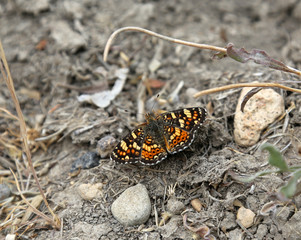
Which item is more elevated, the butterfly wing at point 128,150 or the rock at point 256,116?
the rock at point 256,116

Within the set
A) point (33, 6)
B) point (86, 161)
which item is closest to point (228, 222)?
point (86, 161)

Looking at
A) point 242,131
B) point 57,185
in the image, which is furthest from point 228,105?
point 57,185

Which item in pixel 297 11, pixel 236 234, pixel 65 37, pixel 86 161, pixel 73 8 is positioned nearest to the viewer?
pixel 236 234

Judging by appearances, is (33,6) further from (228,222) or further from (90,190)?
(228,222)

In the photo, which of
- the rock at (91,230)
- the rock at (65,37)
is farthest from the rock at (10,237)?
the rock at (65,37)

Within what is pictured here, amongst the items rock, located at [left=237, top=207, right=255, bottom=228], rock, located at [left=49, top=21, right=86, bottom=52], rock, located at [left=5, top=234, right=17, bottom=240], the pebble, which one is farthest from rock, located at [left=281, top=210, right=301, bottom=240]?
rock, located at [left=49, top=21, right=86, bottom=52]

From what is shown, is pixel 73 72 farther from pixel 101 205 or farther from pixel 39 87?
pixel 101 205

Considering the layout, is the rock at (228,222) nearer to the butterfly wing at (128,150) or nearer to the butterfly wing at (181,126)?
the butterfly wing at (181,126)
